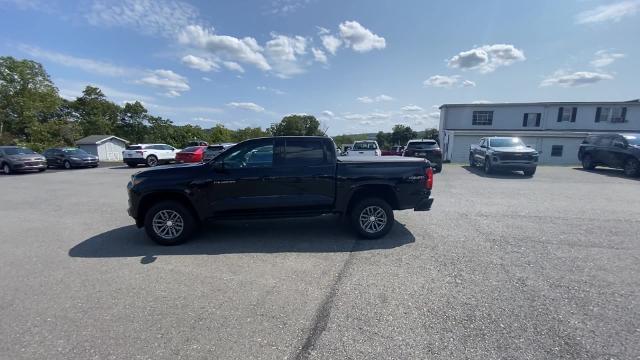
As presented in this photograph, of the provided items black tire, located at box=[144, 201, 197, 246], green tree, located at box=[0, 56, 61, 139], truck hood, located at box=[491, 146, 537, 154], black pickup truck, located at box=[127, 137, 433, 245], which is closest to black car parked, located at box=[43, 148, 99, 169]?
black pickup truck, located at box=[127, 137, 433, 245]

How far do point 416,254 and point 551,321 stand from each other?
1790 mm

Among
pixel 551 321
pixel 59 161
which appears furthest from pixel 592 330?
pixel 59 161

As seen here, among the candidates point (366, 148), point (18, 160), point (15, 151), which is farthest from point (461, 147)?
point (15, 151)

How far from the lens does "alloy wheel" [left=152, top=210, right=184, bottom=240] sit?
15.6 ft

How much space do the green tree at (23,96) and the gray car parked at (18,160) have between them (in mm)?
29228

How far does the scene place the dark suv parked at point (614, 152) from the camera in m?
12.0

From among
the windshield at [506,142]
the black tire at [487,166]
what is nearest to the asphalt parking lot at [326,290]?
the black tire at [487,166]

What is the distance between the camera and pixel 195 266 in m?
4.00

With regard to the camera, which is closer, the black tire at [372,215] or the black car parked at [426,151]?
the black tire at [372,215]

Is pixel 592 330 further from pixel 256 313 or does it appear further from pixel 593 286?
pixel 256 313

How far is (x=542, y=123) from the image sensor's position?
28.4 metres

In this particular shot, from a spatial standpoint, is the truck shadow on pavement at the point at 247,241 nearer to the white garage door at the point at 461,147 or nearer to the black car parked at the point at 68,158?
the black car parked at the point at 68,158

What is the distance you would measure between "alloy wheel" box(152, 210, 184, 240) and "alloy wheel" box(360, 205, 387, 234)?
10.3ft

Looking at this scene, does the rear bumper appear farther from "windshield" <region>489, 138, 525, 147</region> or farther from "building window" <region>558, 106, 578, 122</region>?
"building window" <region>558, 106, 578, 122</region>
